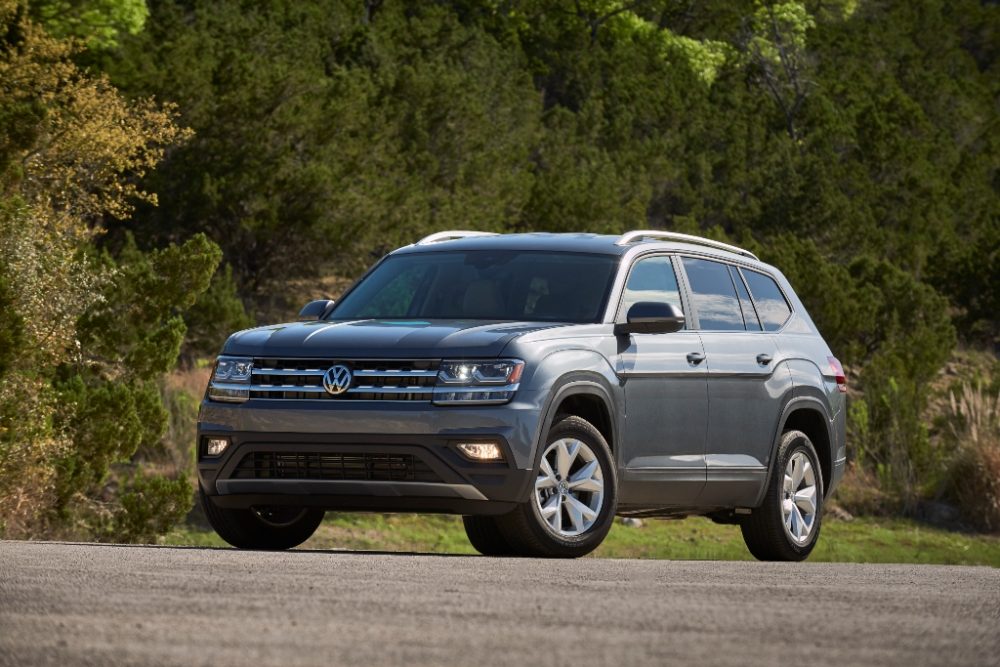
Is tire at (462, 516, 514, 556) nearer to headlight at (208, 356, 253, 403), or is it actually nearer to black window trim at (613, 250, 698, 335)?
headlight at (208, 356, 253, 403)

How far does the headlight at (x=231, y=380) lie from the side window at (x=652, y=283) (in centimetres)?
216

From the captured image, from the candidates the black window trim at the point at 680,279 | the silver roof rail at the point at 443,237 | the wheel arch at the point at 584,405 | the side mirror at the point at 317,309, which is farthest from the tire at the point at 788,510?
the side mirror at the point at 317,309

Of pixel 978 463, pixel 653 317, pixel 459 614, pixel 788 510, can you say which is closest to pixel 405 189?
pixel 978 463

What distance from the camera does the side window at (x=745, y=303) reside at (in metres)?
12.2

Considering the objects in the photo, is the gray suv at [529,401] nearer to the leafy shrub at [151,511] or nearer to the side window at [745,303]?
the side window at [745,303]

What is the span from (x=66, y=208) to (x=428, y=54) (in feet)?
66.6

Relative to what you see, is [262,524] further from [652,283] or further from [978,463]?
[978,463]

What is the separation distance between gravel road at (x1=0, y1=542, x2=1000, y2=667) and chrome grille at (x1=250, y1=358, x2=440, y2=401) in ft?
3.31

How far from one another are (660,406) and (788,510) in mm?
1676

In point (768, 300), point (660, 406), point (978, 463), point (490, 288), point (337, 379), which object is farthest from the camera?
point (978, 463)

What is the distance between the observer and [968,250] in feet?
141

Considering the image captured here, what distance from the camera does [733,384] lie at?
11.6 m

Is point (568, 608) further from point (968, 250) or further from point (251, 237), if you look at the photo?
point (968, 250)

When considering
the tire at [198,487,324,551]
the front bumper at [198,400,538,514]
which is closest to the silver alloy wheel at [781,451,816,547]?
the front bumper at [198,400,538,514]
